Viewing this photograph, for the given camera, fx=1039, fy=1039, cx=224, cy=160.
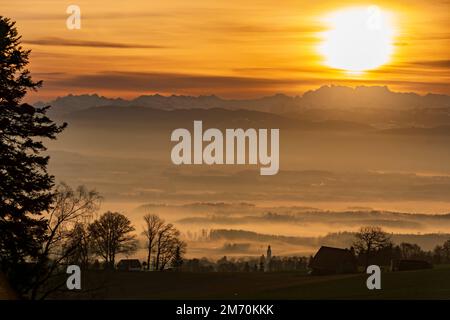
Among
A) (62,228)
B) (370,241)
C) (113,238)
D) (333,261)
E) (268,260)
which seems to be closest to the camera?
(62,228)

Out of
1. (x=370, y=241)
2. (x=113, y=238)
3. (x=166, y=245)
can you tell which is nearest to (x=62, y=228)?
(x=113, y=238)

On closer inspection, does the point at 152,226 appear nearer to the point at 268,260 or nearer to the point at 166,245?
the point at 166,245

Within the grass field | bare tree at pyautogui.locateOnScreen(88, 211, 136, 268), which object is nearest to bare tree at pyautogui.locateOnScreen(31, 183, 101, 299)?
the grass field

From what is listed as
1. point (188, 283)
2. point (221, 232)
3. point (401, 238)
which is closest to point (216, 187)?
point (221, 232)

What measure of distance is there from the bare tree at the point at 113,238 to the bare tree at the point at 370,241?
12021 millimetres

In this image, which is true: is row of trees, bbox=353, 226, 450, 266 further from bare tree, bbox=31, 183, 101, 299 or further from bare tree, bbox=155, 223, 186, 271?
bare tree, bbox=31, 183, 101, 299

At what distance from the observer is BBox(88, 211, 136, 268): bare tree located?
3897cm

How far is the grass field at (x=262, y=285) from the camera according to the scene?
36009mm

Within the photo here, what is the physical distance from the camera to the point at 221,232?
41.4 m

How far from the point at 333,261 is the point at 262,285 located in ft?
31.0

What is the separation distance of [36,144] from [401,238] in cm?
2855

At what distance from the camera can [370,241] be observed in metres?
52.4

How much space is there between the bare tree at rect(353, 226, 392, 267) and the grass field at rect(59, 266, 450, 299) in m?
3.09
